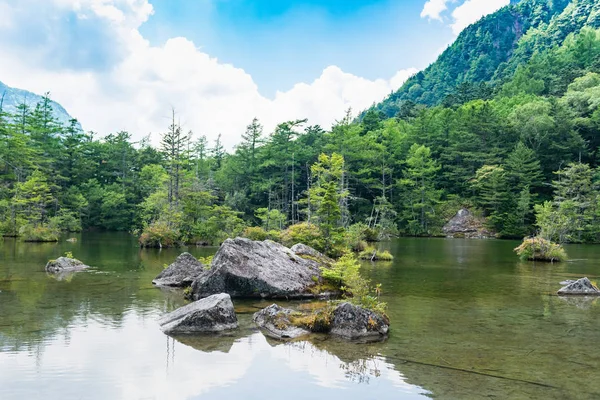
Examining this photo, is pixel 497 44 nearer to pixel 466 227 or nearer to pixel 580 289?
pixel 466 227

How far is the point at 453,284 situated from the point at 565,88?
72.8 metres

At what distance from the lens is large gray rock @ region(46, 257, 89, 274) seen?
60.7 ft

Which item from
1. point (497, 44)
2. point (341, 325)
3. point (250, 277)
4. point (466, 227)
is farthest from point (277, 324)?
point (497, 44)

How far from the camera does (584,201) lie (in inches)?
1889

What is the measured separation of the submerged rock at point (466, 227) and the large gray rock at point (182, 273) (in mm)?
45170

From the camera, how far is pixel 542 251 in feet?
85.9

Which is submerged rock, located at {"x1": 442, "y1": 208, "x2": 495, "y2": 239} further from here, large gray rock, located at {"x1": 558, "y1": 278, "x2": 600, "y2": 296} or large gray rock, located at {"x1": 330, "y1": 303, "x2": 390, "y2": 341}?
large gray rock, located at {"x1": 330, "y1": 303, "x2": 390, "y2": 341}

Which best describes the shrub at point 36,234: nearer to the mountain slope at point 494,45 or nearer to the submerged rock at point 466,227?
the submerged rock at point 466,227

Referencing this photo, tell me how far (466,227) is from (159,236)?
38.5m

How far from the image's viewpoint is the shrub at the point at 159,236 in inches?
1325

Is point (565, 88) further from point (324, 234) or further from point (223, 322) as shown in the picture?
point (223, 322)

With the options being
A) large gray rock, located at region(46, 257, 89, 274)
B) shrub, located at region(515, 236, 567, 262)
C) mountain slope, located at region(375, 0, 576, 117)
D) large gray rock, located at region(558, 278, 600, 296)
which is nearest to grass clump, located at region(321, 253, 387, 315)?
large gray rock, located at region(558, 278, 600, 296)

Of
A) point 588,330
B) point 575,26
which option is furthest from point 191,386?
point 575,26

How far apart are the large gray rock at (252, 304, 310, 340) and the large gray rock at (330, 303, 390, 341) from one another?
Result: 0.72m
